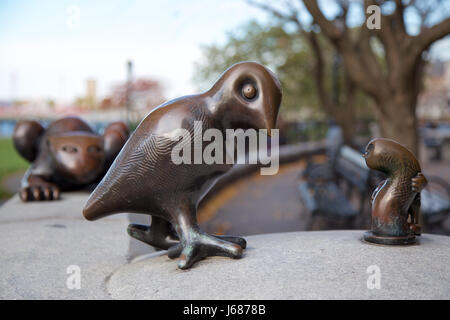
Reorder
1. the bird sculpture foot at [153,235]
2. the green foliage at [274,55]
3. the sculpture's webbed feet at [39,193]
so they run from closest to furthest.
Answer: the bird sculpture foot at [153,235], the sculpture's webbed feet at [39,193], the green foliage at [274,55]

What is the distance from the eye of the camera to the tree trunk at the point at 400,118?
735 cm

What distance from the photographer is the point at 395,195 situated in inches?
125

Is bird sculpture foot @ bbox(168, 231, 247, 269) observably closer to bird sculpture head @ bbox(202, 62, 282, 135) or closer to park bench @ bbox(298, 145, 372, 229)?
bird sculpture head @ bbox(202, 62, 282, 135)

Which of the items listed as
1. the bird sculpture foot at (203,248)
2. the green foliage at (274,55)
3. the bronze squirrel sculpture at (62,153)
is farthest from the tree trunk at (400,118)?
the green foliage at (274,55)

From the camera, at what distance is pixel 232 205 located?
373 inches

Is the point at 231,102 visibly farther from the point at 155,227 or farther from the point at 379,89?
the point at 379,89

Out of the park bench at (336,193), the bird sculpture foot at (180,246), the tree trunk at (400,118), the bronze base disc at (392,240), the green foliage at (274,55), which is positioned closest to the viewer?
the bird sculpture foot at (180,246)

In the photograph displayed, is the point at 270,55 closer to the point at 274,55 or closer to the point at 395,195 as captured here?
the point at 274,55

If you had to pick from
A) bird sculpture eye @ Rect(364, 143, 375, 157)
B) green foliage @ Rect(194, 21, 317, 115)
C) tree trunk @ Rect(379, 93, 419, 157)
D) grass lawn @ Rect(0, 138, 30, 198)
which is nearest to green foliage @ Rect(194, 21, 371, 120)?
green foliage @ Rect(194, 21, 317, 115)

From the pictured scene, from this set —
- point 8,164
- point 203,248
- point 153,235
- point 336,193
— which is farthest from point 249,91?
point 8,164

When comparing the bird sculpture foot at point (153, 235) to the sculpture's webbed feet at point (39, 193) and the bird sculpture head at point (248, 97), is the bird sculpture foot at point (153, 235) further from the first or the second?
the sculpture's webbed feet at point (39, 193)

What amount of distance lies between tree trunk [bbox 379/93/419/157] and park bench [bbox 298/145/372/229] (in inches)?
27.8

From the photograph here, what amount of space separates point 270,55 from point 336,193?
20558mm
